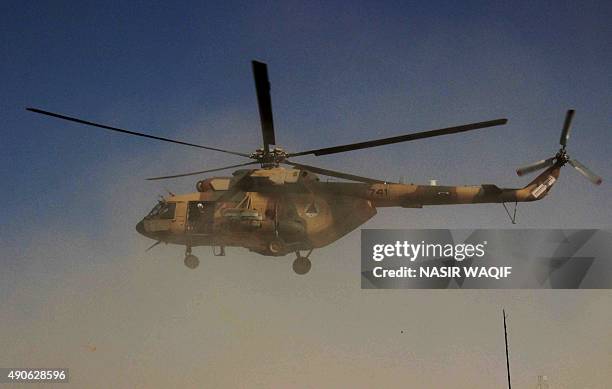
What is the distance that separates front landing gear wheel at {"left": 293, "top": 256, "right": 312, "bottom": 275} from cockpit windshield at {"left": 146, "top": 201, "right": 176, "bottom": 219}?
23.6 feet

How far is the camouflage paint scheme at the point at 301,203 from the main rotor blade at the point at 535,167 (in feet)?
1.17

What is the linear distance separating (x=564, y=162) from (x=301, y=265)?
1443 cm

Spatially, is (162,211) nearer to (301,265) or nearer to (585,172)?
(301,265)

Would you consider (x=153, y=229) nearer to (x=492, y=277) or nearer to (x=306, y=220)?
(x=306, y=220)

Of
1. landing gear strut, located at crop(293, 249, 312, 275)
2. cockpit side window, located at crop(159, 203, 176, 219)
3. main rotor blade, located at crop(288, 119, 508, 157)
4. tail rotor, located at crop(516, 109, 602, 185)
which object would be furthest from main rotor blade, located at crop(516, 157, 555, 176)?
cockpit side window, located at crop(159, 203, 176, 219)

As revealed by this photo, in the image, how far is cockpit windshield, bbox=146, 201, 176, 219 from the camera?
3338cm

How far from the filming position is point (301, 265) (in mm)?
32469

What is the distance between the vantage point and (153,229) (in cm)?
3359

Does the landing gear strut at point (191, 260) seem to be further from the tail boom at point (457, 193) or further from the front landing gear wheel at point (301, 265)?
the tail boom at point (457, 193)

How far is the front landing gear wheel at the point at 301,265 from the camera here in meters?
32.4

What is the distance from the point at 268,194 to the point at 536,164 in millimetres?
13541

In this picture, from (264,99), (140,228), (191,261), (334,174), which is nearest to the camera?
(264,99)

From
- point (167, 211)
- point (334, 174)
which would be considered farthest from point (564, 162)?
point (167, 211)

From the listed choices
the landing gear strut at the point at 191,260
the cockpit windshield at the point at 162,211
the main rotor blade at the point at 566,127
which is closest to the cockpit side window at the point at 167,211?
the cockpit windshield at the point at 162,211
